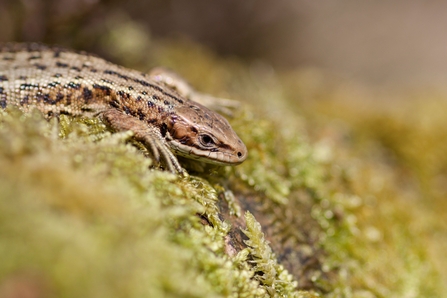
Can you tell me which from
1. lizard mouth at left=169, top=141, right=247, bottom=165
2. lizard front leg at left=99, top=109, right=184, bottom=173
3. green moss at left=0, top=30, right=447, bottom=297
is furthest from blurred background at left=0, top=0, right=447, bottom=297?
lizard front leg at left=99, top=109, right=184, bottom=173

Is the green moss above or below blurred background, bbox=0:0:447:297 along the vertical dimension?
below

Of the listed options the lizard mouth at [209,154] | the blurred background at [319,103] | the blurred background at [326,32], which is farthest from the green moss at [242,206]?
the blurred background at [326,32]

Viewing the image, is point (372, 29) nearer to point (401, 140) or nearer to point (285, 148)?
point (401, 140)

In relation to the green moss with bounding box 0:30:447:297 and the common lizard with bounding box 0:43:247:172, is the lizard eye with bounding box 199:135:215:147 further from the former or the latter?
the green moss with bounding box 0:30:447:297

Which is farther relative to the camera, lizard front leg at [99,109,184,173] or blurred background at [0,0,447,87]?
blurred background at [0,0,447,87]

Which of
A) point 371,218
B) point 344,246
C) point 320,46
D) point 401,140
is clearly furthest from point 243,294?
point 320,46

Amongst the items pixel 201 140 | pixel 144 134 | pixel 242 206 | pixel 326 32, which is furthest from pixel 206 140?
pixel 326 32
